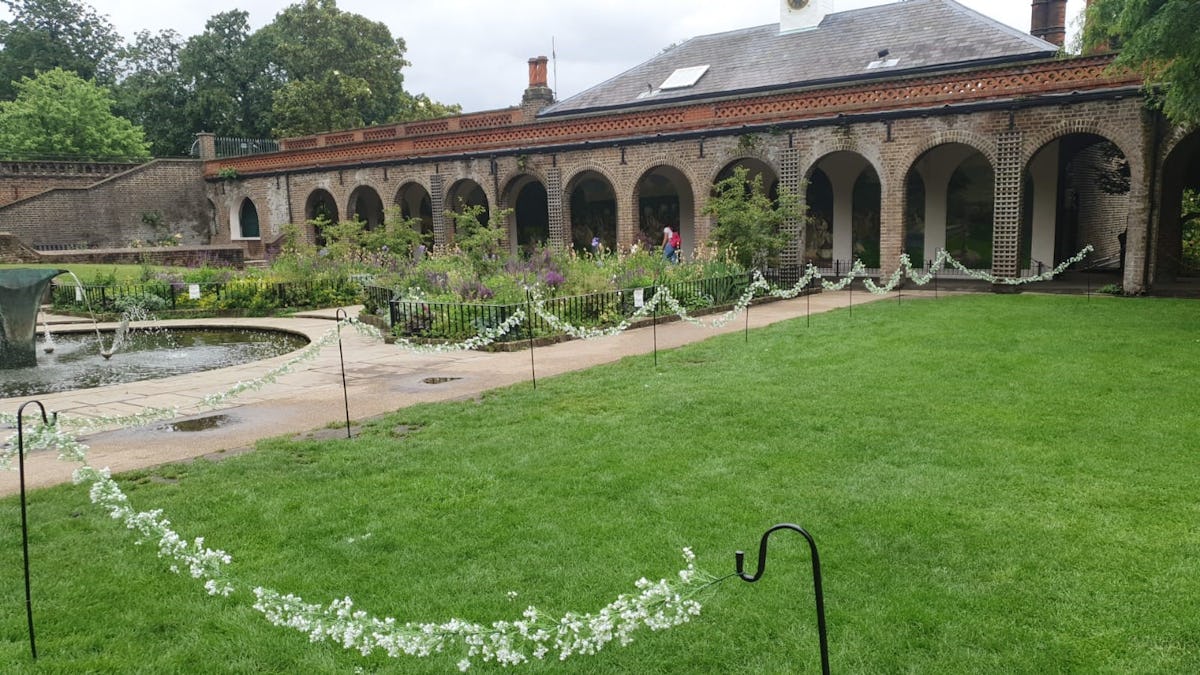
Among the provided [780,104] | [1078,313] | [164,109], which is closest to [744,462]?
[1078,313]

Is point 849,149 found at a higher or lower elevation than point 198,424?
higher

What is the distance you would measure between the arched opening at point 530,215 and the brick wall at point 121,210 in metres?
14.5

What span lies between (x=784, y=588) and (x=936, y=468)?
218cm

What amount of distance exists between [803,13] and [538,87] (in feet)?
33.2

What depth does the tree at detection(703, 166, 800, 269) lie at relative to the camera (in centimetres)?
1816

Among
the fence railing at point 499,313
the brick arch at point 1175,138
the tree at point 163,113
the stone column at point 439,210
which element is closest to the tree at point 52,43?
the tree at point 163,113

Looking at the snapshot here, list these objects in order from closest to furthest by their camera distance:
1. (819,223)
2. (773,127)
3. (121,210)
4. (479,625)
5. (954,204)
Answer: (479,625) → (773,127) → (954,204) → (819,223) → (121,210)

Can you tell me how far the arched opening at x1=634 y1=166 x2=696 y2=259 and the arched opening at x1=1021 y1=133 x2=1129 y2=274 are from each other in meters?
9.66

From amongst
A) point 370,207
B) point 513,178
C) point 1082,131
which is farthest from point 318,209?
point 1082,131

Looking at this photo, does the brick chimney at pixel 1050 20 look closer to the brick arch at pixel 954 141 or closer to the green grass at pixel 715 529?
the brick arch at pixel 954 141

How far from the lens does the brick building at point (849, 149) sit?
17609mm

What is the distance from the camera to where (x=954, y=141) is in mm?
18781

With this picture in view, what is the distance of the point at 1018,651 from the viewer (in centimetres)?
339

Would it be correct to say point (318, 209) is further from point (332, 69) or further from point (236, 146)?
point (332, 69)
